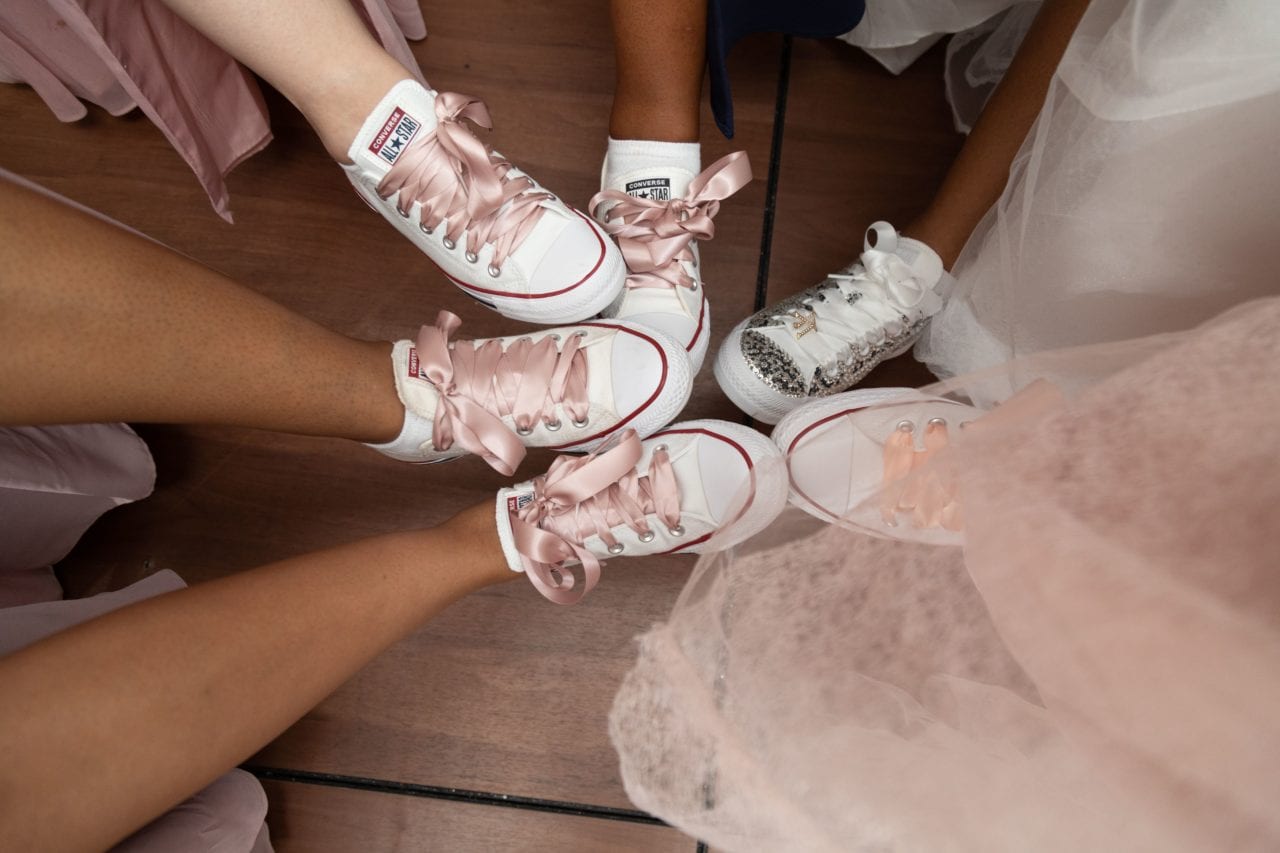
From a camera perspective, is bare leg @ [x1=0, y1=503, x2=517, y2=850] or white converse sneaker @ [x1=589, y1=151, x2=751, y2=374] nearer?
bare leg @ [x1=0, y1=503, x2=517, y2=850]

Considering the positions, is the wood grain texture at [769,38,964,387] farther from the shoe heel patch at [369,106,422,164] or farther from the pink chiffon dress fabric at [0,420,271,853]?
the pink chiffon dress fabric at [0,420,271,853]

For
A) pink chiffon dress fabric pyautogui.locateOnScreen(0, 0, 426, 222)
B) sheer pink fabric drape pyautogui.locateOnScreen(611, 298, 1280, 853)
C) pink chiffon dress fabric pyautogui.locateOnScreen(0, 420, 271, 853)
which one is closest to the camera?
sheer pink fabric drape pyautogui.locateOnScreen(611, 298, 1280, 853)

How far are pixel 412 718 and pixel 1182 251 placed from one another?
25.8 inches

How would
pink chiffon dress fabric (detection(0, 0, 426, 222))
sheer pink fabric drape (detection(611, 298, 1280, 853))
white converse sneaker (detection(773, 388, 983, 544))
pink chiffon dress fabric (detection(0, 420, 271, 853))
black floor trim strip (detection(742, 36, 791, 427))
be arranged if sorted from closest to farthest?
Answer: 1. sheer pink fabric drape (detection(611, 298, 1280, 853))
2. white converse sneaker (detection(773, 388, 983, 544))
3. pink chiffon dress fabric (detection(0, 420, 271, 853))
4. pink chiffon dress fabric (detection(0, 0, 426, 222))
5. black floor trim strip (detection(742, 36, 791, 427))

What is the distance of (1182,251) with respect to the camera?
0.49 metres

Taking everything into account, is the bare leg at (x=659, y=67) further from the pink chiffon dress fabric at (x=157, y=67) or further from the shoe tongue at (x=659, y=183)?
the pink chiffon dress fabric at (x=157, y=67)

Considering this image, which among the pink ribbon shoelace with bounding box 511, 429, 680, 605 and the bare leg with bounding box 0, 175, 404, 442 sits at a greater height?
the bare leg with bounding box 0, 175, 404, 442

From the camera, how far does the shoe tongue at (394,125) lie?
623 mm

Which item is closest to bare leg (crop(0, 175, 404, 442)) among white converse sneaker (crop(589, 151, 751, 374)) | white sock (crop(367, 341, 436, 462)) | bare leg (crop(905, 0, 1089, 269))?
white sock (crop(367, 341, 436, 462))

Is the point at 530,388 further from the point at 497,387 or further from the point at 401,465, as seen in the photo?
the point at 401,465

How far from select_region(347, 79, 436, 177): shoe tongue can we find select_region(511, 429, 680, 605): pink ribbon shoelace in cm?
26

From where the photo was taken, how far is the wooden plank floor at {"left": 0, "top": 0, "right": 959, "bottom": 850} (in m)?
0.71

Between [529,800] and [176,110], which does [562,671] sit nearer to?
[529,800]

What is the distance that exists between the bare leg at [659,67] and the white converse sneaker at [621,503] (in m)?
0.27
